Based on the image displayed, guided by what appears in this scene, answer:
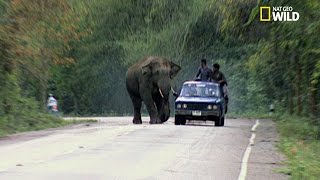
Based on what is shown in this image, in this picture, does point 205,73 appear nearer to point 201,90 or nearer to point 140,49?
point 201,90

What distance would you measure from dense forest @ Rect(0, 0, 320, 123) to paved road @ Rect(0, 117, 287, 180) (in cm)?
310

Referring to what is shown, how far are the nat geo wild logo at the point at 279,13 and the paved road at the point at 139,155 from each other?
144 inches

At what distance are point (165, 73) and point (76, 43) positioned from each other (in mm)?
23133

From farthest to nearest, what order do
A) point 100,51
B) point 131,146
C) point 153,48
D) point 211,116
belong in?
point 100,51 < point 153,48 < point 211,116 < point 131,146

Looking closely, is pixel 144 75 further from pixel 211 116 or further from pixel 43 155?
pixel 43 155

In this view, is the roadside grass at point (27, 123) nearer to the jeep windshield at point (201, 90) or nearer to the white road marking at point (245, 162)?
the jeep windshield at point (201, 90)

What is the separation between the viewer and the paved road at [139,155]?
515 inches

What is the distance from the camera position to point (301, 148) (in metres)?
18.0

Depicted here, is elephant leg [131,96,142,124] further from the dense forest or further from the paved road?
the paved road

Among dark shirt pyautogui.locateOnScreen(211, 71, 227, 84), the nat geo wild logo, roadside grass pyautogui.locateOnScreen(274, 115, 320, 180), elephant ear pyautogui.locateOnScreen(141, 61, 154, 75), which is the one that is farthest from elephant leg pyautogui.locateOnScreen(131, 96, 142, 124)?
the nat geo wild logo

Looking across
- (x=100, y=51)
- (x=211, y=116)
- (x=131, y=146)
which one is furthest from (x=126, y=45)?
(x=131, y=146)

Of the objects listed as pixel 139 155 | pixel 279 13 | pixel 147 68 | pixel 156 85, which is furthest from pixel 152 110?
pixel 139 155

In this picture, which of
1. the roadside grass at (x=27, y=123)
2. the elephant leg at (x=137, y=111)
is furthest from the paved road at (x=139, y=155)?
the elephant leg at (x=137, y=111)

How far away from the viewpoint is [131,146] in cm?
1800
